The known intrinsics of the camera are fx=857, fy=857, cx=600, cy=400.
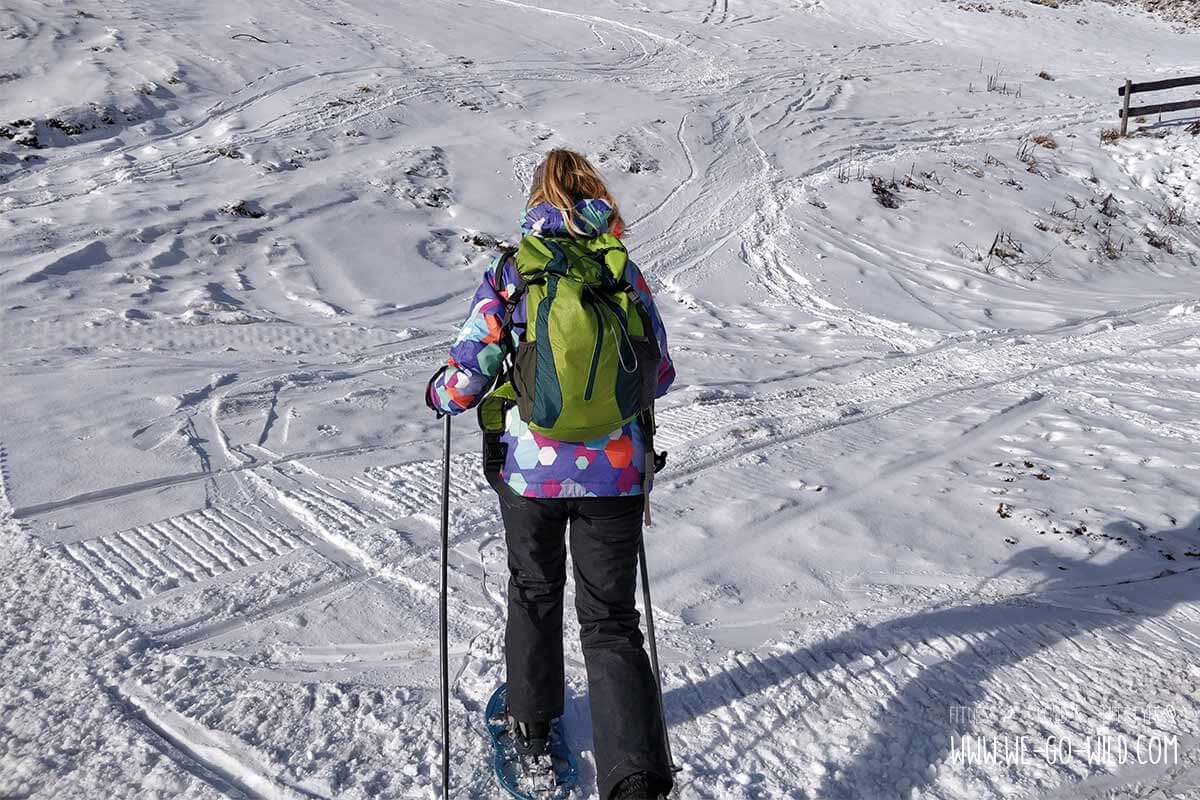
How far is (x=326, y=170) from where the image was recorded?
10.2 meters

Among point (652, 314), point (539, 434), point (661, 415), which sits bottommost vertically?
point (661, 415)

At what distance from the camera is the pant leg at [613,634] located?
228 centimetres

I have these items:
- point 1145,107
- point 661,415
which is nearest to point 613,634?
point 661,415

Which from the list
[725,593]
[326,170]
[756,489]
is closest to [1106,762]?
[725,593]

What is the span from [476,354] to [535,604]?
742mm

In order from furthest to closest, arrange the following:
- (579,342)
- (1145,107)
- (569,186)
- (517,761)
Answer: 1. (1145,107)
2. (517,761)
3. (569,186)
4. (579,342)

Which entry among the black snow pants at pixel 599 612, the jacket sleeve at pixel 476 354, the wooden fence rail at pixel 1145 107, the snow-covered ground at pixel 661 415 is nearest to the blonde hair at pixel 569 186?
the jacket sleeve at pixel 476 354

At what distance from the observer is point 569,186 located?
243 centimetres

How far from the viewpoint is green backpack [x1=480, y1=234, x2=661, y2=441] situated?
216 centimetres

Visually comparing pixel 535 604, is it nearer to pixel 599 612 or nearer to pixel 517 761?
pixel 599 612

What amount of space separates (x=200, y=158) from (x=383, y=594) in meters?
8.39

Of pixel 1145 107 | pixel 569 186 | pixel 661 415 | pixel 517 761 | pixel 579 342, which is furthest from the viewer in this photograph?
pixel 1145 107

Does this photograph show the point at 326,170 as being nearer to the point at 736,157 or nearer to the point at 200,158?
the point at 200,158

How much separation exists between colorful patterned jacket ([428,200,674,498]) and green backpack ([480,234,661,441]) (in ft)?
0.13
